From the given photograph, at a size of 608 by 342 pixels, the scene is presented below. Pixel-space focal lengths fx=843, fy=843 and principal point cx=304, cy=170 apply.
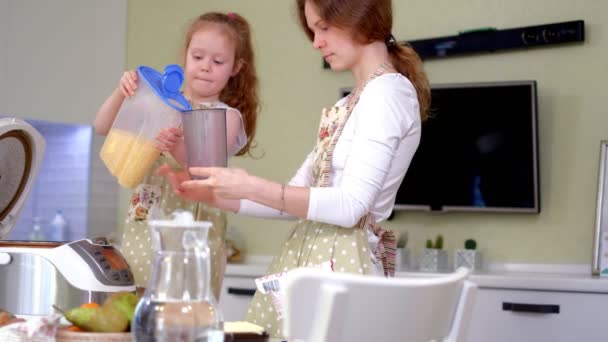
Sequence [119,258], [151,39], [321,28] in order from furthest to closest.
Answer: [151,39] → [321,28] → [119,258]

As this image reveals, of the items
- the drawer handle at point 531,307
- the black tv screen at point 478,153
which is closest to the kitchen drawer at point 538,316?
the drawer handle at point 531,307

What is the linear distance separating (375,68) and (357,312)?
2.41ft

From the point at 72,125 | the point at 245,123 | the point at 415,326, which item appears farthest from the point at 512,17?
the point at 415,326

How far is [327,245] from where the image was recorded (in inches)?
61.2

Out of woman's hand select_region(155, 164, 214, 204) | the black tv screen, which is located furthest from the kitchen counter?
woman's hand select_region(155, 164, 214, 204)

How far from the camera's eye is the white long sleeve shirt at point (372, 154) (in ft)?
4.75

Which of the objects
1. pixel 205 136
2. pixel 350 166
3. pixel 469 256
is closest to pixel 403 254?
pixel 469 256

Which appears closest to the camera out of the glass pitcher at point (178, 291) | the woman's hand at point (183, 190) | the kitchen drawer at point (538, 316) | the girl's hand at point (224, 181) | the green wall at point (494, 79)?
the glass pitcher at point (178, 291)

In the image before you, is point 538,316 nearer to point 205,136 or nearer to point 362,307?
point 205,136

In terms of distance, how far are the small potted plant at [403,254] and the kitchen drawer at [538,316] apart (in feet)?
1.32

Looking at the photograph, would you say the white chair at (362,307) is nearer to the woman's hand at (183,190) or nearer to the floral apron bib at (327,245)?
the floral apron bib at (327,245)

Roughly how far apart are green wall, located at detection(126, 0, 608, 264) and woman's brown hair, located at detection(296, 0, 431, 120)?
4.77 ft

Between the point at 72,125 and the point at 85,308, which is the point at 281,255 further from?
the point at 72,125

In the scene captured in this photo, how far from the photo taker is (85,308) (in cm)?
108
